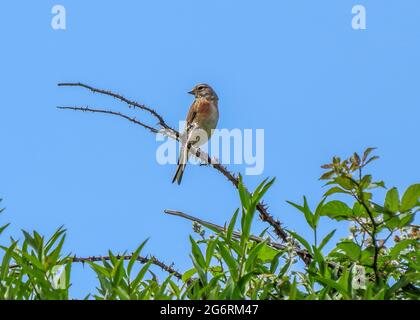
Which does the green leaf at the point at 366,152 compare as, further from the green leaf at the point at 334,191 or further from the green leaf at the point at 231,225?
the green leaf at the point at 231,225

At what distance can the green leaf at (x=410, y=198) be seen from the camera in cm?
249

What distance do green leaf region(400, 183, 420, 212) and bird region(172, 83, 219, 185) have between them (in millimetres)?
8467

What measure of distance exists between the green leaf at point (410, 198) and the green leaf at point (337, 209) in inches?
6.8

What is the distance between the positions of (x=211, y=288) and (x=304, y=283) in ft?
1.11

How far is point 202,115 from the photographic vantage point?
1211 centimetres

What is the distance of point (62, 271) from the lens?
236 centimetres

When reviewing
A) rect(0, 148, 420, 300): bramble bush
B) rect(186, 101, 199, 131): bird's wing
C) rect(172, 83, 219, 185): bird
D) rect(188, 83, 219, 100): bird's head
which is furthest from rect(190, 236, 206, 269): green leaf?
rect(188, 83, 219, 100): bird's head

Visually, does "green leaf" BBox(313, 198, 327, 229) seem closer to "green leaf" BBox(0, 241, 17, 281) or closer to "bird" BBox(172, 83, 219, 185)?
"green leaf" BBox(0, 241, 17, 281)

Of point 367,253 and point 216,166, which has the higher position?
point 216,166

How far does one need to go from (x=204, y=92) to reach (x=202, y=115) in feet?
3.14

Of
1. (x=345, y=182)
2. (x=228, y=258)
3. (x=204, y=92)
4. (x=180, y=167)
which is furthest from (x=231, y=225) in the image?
(x=204, y=92)
